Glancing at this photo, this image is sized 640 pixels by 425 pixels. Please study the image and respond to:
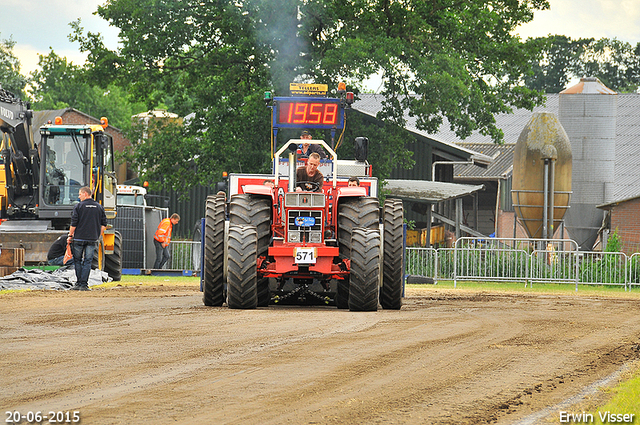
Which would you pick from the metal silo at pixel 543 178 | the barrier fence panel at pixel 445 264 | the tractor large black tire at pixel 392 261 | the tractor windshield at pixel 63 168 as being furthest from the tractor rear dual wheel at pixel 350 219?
the metal silo at pixel 543 178

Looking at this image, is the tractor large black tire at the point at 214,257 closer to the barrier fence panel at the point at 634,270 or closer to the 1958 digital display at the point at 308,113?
the 1958 digital display at the point at 308,113

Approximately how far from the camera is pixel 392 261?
12.8m

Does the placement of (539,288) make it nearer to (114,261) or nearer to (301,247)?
(114,261)

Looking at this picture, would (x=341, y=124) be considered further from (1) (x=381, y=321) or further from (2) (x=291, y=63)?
(2) (x=291, y=63)

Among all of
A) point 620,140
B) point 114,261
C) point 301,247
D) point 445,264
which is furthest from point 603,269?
point 620,140

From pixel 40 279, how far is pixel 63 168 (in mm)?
3979

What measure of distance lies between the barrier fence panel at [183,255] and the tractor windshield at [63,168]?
9548mm

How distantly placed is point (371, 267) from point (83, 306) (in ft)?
14.6

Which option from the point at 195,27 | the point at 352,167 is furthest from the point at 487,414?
the point at 195,27

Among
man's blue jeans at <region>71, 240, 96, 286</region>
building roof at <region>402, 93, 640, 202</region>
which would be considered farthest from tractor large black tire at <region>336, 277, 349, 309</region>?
building roof at <region>402, 93, 640, 202</region>

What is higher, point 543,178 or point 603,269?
point 543,178

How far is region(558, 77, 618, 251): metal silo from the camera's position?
3444 cm

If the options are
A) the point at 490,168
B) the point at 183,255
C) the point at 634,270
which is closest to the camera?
the point at 634,270

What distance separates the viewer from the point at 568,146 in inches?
1180
